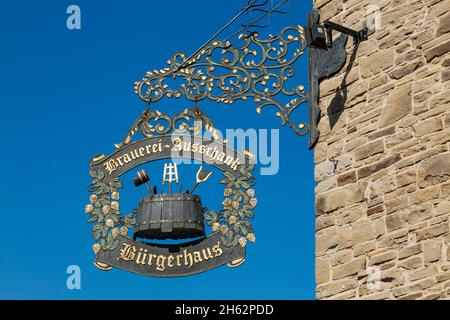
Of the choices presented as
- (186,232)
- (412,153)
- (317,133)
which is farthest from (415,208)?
(186,232)

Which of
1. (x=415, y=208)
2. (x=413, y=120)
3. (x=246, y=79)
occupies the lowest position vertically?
(x=415, y=208)

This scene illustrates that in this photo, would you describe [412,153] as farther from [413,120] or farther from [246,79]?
[246,79]

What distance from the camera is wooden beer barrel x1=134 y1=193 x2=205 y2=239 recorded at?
11.7m

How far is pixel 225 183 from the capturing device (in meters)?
11.8

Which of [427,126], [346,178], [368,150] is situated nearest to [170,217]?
[346,178]

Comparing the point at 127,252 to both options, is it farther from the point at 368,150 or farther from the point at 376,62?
the point at 376,62

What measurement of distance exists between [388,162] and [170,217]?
6.84 ft

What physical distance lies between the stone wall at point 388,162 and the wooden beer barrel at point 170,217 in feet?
3.60

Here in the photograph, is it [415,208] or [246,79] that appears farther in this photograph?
[246,79]

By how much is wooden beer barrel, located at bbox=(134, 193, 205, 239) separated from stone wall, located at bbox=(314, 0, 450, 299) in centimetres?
110

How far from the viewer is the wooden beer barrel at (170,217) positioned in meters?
11.7

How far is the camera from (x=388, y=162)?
36.1ft

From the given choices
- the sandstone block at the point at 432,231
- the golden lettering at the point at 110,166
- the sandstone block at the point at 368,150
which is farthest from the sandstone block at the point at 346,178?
the golden lettering at the point at 110,166

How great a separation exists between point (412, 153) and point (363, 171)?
56 centimetres
